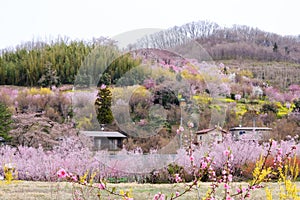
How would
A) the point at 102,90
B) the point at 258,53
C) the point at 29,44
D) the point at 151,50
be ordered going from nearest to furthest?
the point at 102,90, the point at 151,50, the point at 29,44, the point at 258,53

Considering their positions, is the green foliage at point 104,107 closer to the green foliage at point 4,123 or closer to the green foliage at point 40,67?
the green foliage at point 4,123

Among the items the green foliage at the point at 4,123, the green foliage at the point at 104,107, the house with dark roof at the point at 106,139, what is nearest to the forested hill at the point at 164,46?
the green foliage at the point at 104,107

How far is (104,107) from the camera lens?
29.0ft

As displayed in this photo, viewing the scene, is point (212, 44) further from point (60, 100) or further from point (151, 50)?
point (151, 50)

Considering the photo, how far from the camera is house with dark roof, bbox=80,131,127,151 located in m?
8.90

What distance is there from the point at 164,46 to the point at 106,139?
8.42 feet

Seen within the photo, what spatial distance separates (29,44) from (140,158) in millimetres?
30516

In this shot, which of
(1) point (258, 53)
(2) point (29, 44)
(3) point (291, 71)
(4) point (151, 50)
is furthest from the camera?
(1) point (258, 53)

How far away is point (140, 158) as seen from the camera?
964cm

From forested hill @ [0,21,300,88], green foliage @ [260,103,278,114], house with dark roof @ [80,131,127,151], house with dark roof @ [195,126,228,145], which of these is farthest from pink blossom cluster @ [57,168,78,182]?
green foliage @ [260,103,278,114]

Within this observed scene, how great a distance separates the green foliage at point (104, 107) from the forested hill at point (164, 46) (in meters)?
0.58

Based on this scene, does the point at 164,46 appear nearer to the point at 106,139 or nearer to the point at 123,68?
the point at 123,68

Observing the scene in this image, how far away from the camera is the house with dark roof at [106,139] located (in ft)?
29.2

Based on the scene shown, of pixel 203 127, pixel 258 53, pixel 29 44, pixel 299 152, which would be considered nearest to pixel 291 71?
pixel 258 53
